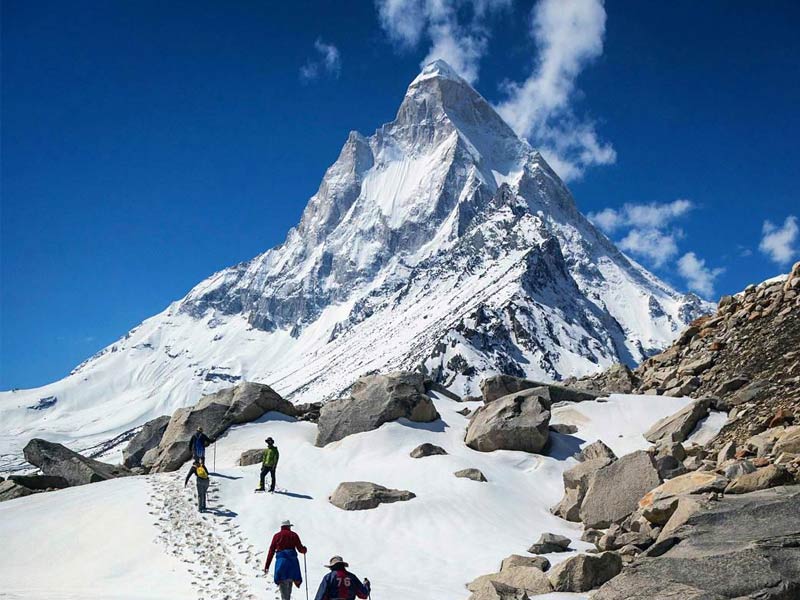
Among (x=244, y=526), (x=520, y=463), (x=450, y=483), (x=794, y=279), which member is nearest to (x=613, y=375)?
(x=794, y=279)

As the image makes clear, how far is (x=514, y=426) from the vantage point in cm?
3055

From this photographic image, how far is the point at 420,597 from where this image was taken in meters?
15.8

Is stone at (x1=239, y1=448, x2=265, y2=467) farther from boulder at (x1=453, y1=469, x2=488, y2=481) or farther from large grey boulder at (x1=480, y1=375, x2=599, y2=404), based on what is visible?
large grey boulder at (x1=480, y1=375, x2=599, y2=404)

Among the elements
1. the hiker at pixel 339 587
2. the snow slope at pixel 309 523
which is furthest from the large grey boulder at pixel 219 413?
the hiker at pixel 339 587

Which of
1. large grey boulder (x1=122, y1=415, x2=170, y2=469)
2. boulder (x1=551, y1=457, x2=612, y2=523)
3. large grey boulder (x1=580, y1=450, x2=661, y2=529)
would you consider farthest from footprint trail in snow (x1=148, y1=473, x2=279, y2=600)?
large grey boulder (x1=122, y1=415, x2=170, y2=469)

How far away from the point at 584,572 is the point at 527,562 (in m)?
2.68

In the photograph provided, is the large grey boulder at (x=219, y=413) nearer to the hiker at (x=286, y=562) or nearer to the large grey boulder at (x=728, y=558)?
the hiker at (x=286, y=562)

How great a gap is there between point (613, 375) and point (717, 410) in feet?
51.4

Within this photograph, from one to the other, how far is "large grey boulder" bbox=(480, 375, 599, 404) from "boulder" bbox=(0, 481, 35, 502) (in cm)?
2265

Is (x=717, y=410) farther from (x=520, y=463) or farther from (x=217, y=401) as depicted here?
(x=217, y=401)

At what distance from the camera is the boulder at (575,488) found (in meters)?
23.2

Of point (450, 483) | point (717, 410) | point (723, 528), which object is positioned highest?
point (717, 410)

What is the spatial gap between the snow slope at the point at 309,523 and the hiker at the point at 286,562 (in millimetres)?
1076

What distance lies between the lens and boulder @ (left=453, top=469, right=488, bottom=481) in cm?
2650
